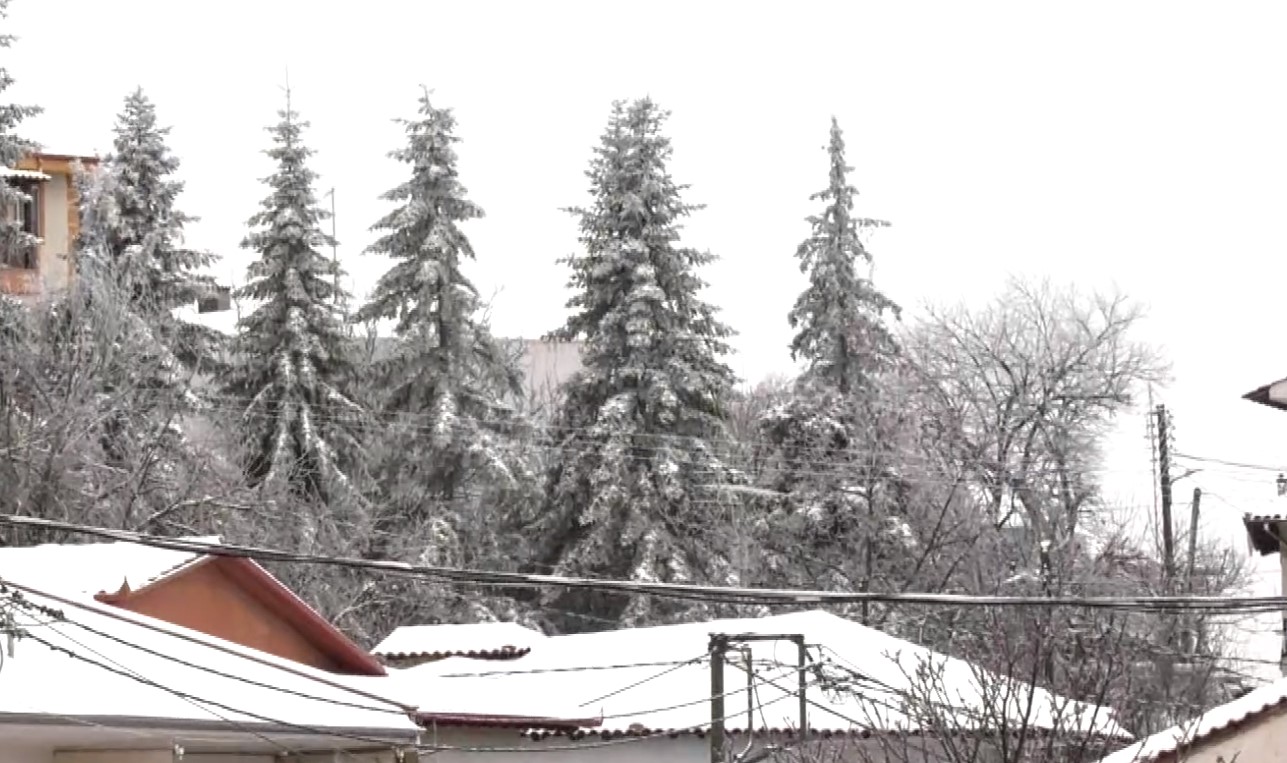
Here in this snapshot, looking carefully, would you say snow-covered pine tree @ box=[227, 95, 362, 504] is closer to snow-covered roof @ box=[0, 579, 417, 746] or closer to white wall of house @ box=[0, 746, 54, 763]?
snow-covered roof @ box=[0, 579, 417, 746]

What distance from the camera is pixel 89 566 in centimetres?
1888

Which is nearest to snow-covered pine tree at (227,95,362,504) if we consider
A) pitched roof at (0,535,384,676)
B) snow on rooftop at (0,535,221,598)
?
pitched roof at (0,535,384,676)

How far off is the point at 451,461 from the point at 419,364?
2077mm

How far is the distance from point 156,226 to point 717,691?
23.4m

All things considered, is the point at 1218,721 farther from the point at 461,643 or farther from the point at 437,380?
the point at 437,380

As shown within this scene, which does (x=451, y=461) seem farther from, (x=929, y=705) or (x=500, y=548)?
(x=929, y=705)

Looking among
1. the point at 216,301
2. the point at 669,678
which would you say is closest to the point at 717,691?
the point at 669,678

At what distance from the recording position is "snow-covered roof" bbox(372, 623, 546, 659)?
2666cm

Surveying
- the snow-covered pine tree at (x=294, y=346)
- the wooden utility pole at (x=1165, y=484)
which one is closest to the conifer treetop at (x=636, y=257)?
the snow-covered pine tree at (x=294, y=346)

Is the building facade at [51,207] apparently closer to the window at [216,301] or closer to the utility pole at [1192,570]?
the window at [216,301]

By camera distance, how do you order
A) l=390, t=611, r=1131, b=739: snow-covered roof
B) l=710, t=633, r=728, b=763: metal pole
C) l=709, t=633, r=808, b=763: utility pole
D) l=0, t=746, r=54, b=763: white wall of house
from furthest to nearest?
l=390, t=611, r=1131, b=739: snow-covered roof → l=710, t=633, r=728, b=763: metal pole → l=709, t=633, r=808, b=763: utility pole → l=0, t=746, r=54, b=763: white wall of house

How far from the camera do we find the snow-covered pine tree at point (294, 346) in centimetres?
3959

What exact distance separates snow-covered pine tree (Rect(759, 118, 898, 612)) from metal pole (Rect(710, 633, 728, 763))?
19.9 m

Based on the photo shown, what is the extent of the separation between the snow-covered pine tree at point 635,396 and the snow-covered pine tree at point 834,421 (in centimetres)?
163
